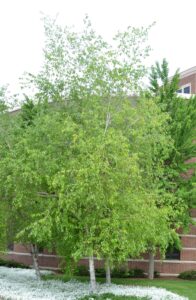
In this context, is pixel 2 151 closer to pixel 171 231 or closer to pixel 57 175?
pixel 57 175

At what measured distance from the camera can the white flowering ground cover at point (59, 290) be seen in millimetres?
16391

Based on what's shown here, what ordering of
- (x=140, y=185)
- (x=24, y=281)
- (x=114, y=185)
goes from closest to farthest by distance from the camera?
1. (x=114, y=185)
2. (x=140, y=185)
3. (x=24, y=281)

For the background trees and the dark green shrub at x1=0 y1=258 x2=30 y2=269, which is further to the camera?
the dark green shrub at x1=0 y1=258 x2=30 y2=269

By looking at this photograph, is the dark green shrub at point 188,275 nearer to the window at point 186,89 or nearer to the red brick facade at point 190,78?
the red brick facade at point 190,78

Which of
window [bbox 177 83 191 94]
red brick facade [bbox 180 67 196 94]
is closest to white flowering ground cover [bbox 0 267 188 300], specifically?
red brick facade [bbox 180 67 196 94]

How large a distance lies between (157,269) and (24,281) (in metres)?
8.47

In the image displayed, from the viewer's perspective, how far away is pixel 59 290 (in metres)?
18.1

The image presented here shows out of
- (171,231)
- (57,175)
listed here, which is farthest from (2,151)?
(171,231)

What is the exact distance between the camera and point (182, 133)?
2395 centimetres

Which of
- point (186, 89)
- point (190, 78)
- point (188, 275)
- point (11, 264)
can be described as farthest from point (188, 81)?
point (11, 264)

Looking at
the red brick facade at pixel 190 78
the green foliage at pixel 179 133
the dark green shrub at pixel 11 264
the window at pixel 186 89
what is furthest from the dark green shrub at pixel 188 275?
the window at pixel 186 89

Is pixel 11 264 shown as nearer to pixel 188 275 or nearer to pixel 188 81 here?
pixel 188 275

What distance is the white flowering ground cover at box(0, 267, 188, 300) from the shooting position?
16.4 metres

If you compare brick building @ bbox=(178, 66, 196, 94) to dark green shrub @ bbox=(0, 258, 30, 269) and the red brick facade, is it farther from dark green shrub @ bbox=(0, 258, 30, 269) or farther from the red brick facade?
dark green shrub @ bbox=(0, 258, 30, 269)
